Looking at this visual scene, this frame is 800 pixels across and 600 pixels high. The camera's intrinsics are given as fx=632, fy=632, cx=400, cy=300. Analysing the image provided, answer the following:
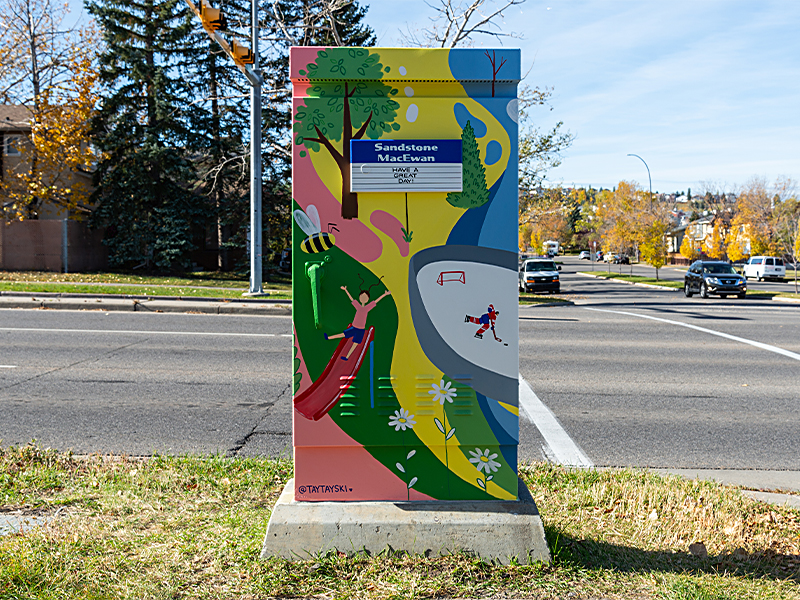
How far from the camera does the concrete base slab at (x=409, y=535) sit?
122 inches

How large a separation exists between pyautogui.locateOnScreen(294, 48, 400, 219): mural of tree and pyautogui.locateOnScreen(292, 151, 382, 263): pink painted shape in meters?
0.04

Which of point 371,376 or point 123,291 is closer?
point 371,376

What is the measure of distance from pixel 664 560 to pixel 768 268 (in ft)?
164

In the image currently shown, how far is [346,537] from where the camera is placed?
10.2 ft

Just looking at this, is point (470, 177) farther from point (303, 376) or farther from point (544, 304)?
point (544, 304)

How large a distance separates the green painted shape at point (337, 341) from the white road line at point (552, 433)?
2.58 metres

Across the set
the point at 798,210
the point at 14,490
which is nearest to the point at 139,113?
the point at 14,490

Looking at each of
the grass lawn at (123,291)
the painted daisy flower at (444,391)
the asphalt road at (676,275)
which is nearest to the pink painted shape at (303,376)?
the painted daisy flower at (444,391)

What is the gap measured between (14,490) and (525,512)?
10.7ft

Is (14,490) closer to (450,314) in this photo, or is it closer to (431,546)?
(431,546)

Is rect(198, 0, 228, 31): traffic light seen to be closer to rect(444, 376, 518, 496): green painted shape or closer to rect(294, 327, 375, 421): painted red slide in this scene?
rect(294, 327, 375, 421): painted red slide

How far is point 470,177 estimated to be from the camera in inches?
122

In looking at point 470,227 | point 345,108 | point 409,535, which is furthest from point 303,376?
point 345,108

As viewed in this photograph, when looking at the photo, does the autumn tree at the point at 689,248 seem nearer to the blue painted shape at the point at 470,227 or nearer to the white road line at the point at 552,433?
the white road line at the point at 552,433
